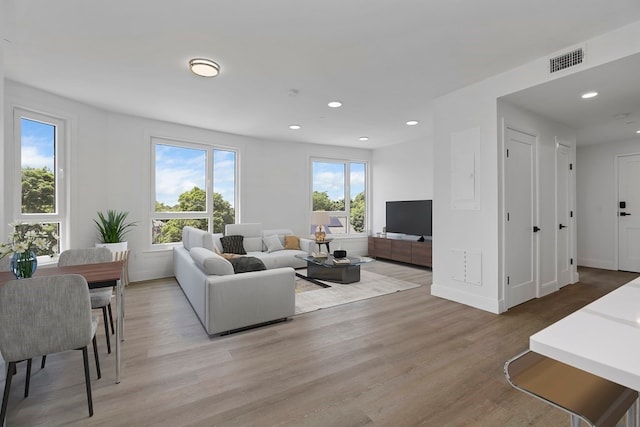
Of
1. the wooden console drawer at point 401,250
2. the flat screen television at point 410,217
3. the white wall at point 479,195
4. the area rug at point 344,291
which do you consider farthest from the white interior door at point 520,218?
the wooden console drawer at point 401,250

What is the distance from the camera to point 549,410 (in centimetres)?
176

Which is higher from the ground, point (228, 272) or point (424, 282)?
point (228, 272)

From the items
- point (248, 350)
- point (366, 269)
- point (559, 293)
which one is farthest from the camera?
point (366, 269)

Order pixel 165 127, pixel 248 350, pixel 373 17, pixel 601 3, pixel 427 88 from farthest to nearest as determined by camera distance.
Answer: pixel 165 127 < pixel 427 88 < pixel 248 350 < pixel 373 17 < pixel 601 3

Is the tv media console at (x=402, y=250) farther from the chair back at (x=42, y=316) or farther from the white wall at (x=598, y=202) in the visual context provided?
the chair back at (x=42, y=316)

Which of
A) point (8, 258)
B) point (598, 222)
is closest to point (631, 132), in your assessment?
point (598, 222)

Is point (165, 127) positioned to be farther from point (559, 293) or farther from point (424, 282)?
point (559, 293)

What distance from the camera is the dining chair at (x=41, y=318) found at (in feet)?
5.14

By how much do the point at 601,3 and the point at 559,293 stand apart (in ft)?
11.5

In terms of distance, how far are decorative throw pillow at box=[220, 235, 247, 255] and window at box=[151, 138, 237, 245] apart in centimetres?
58

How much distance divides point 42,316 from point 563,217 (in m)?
5.73

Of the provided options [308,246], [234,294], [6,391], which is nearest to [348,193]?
[308,246]

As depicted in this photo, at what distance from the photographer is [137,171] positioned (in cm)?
487

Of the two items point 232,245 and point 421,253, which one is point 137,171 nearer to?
point 232,245
